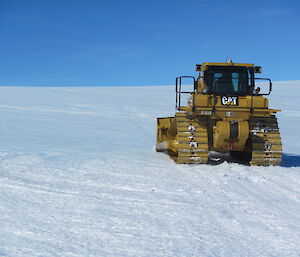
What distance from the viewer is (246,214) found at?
15.7 ft

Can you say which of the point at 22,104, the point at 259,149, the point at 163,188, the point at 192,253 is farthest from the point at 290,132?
the point at 22,104

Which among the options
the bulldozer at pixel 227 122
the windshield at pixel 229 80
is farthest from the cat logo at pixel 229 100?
the windshield at pixel 229 80

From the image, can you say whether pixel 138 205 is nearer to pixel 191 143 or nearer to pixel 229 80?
pixel 191 143

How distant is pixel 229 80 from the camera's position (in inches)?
372

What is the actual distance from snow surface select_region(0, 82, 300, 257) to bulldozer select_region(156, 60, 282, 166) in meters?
0.43

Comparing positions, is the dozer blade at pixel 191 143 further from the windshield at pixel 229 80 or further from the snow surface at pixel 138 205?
the windshield at pixel 229 80

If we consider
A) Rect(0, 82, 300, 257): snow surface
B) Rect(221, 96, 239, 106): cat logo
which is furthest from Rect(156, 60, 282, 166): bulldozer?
Rect(0, 82, 300, 257): snow surface

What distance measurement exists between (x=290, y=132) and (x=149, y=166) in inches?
461

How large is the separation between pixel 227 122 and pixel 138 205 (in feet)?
12.4

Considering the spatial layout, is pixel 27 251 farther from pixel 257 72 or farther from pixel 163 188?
pixel 257 72

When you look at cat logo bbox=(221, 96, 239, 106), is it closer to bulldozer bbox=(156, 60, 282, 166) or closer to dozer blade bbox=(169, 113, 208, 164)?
bulldozer bbox=(156, 60, 282, 166)

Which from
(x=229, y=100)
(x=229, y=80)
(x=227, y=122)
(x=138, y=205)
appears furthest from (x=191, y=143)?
(x=138, y=205)

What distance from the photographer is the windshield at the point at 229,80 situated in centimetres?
938

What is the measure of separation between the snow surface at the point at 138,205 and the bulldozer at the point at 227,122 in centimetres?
43
